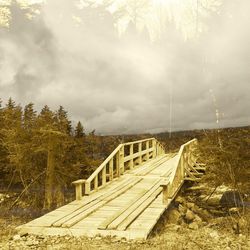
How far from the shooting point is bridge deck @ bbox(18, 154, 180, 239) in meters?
7.82

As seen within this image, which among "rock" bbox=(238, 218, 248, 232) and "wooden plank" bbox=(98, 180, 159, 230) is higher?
"wooden plank" bbox=(98, 180, 159, 230)

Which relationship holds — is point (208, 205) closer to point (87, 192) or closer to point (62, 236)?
point (87, 192)

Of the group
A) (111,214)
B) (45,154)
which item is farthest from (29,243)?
(45,154)

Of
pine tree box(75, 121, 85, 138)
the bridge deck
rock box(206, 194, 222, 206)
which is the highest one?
pine tree box(75, 121, 85, 138)

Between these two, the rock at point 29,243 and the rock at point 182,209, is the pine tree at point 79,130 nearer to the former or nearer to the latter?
the rock at point 182,209

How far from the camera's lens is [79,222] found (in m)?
8.48

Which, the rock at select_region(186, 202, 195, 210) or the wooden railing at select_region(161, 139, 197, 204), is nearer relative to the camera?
the wooden railing at select_region(161, 139, 197, 204)

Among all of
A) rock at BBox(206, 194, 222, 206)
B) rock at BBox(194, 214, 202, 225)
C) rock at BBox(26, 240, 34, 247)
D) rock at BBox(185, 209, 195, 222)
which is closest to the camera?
rock at BBox(26, 240, 34, 247)

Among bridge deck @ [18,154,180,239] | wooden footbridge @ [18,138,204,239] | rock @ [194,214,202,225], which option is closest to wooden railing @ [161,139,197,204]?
wooden footbridge @ [18,138,204,239]

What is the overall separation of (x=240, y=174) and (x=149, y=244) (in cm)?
506

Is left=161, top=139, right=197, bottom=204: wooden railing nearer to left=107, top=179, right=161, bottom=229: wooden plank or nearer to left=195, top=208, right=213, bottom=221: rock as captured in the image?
left=107, top=179, right=161, bottom=229: wooden plank

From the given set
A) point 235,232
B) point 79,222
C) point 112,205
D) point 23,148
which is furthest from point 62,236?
point 23,148

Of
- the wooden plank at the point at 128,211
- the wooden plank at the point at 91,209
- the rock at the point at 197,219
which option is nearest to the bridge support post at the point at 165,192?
the wooden plank at the point at 128,211

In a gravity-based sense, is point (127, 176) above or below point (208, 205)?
above
